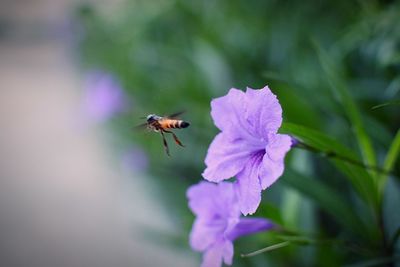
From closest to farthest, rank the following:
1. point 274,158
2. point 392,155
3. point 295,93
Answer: point 274,158, point 392,155, point 295,93

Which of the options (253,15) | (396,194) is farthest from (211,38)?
(396,194)

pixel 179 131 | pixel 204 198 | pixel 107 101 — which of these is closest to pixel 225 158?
pixel 204 198

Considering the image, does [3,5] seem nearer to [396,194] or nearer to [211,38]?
[211,38]

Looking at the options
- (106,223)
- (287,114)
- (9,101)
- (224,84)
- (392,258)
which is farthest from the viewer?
(9,101)

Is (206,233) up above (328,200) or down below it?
below

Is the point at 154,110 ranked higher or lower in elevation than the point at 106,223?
higher

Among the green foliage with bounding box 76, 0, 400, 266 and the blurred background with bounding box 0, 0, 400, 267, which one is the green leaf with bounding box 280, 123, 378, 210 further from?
the blurred background with bounding box 0, 0, 400, 267

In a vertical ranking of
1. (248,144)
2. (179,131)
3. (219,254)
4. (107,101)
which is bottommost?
(219,254)

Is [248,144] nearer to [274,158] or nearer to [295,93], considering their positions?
[274,158]
